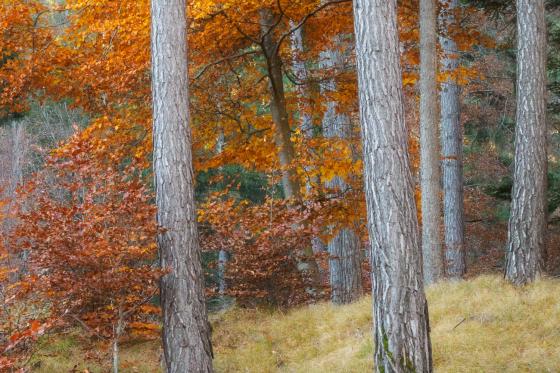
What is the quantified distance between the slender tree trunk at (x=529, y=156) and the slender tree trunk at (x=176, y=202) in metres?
4.32

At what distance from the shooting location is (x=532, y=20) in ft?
28.1

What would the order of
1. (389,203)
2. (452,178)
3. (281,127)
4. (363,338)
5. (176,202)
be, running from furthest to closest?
1. (452,178)
2. (281,127)
3. (363,338)
4. (176,202)
5. (389,203)

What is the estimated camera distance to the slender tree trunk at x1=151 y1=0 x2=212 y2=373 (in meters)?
7.43

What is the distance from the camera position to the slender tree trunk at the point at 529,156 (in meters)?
8.41

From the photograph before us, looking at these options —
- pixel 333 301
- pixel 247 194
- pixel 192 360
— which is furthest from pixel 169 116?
pixel 247 194

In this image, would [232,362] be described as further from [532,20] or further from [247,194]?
[247,194]

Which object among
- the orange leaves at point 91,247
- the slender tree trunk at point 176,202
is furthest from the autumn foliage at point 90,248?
the slender tree trunk at point 176,202

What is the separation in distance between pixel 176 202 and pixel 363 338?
3.02 m

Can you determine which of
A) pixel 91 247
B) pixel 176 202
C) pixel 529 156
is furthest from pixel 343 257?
pixel 91 247

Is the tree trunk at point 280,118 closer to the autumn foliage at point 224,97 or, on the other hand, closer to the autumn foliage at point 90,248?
the autumn foliage at point 224,97

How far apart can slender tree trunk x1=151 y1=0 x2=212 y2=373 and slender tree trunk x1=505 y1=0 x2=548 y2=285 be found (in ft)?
14.2

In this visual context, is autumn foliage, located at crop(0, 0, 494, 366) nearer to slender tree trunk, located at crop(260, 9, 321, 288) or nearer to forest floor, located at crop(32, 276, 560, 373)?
slender tree trunk, located at crop(260, 9, 321, 288)

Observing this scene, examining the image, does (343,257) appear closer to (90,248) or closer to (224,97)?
(224,97)

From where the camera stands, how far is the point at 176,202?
754 centimetres
